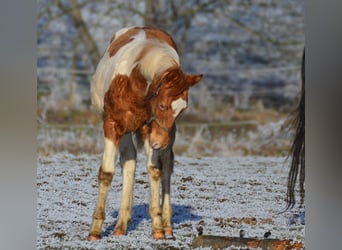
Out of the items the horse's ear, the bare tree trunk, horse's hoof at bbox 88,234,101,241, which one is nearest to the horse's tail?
the horse's ear

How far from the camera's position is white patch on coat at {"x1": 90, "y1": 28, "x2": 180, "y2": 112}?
305cm

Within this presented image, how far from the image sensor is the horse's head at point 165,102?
9.84 ft

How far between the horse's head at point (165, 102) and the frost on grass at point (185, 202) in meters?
0.25

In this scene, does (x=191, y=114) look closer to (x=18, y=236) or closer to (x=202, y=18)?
(x=202, y=18)

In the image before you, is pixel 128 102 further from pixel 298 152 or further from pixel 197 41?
pixel 298 152

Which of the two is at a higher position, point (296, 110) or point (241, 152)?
point (296, 110)

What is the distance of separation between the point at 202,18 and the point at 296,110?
0.61 meters

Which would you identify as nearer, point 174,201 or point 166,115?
point 166,115

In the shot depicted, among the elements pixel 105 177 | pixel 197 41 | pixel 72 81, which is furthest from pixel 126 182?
pixel 197 41

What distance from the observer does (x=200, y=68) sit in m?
3.26

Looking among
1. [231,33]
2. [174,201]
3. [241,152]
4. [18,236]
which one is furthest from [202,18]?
[18,236]

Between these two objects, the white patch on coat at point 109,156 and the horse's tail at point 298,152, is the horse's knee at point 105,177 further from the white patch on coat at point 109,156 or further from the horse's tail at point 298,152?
the horse's tail at point 298,152

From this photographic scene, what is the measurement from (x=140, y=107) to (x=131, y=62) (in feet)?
0.69

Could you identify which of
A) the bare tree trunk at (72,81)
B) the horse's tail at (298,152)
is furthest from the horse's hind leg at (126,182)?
the horse's tail at (298,152)
